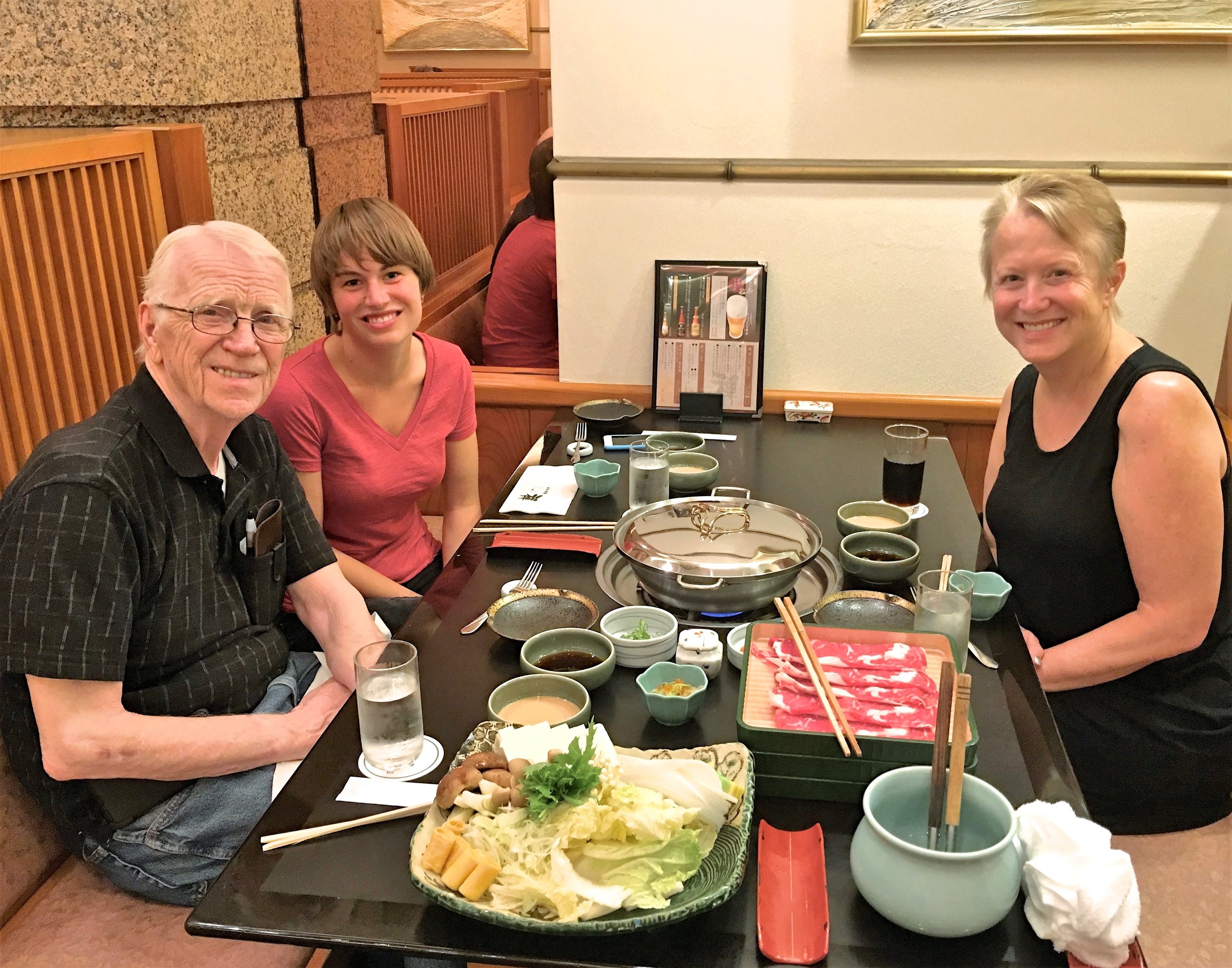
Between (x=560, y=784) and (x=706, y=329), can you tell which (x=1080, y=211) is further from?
(x=560, y=784)

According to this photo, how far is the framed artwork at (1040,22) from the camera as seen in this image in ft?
7.45

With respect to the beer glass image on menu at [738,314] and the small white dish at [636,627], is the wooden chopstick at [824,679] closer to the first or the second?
the small white dish at [636,627]

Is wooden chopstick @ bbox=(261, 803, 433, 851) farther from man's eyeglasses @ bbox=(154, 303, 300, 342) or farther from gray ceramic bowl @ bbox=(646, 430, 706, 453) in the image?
gray ceramic bowl @ bbox=(646, 430, 706, 453)

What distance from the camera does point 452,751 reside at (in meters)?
1.19

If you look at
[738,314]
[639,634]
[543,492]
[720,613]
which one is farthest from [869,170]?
[639,634]

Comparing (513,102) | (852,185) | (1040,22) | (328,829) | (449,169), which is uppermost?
(1040,22)

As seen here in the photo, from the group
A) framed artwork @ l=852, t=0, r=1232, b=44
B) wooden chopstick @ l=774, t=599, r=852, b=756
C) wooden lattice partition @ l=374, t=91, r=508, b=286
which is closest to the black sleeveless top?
wooden chopstick @ l=774, t=599, r=852, b=756

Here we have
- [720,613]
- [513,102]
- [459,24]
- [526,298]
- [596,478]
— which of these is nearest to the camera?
[720,613]

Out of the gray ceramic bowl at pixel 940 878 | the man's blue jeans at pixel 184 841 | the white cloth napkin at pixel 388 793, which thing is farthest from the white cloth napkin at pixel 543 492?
the gray ceramic bowl at pixel 940 878

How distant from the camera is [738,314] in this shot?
2.60 metres

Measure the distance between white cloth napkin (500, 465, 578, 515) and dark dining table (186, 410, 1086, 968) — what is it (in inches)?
5.5

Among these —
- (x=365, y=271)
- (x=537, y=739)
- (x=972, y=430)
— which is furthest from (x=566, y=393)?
(x=537, y=739)

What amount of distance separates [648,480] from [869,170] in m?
1.14

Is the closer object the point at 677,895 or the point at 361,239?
the point at 677,895
